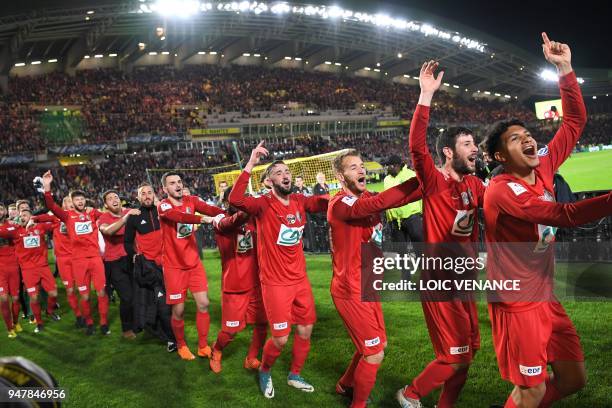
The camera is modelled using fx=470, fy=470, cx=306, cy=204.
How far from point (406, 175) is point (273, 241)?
3987 mm

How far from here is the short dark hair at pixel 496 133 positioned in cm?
284

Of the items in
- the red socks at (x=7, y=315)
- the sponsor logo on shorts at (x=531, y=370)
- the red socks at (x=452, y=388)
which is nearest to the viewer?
the sponsor logo on shorts at (x=531, y=370)

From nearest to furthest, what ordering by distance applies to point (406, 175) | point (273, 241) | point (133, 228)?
point (273, 241)
point (133, 228)
point (406, 175)

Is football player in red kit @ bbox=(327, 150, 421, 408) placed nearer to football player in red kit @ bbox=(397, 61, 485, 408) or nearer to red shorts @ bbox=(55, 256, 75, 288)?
football player in red kit @ bbox=(397, 61, 485, 408)

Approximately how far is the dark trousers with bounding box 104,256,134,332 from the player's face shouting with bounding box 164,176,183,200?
2302 mm

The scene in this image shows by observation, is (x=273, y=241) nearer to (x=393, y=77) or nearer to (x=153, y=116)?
(x=153, y=116)

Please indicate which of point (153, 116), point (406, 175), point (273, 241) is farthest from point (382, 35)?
point (273, 241)

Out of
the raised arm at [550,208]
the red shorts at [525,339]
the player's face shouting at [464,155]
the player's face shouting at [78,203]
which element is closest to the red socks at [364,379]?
the red shorts at [525,339]

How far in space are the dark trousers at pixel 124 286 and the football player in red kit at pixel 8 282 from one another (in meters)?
2.06

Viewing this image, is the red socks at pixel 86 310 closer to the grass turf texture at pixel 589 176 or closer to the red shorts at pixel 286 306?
the red shorts at pixel 286 306

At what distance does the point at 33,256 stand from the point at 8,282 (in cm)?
60

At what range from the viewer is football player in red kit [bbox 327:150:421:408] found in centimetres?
379

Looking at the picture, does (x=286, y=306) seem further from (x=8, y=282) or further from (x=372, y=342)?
(x=8, y=282)

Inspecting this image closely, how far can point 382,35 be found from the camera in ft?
158
